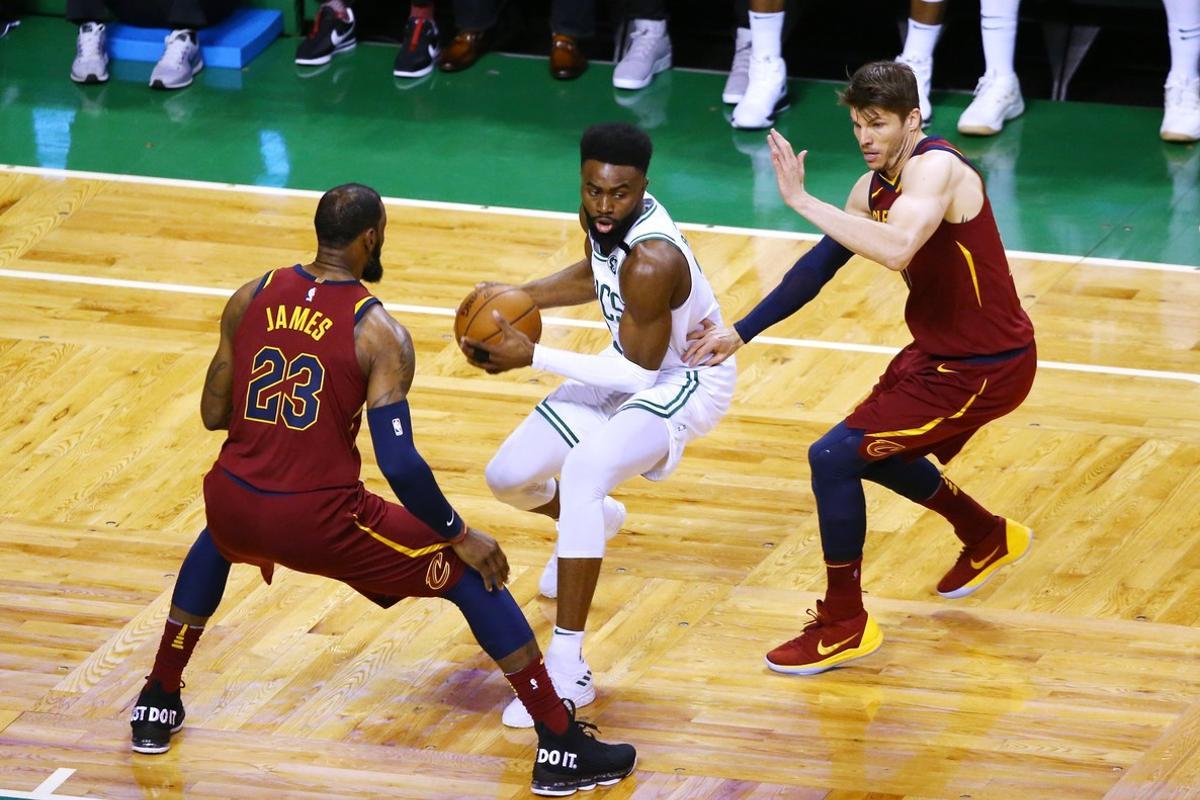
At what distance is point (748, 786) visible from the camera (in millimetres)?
4941

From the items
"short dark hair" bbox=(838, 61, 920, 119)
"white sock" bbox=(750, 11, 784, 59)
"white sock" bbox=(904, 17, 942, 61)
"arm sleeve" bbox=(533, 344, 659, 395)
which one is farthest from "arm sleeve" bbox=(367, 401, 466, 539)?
"white sock" bbox=(904, 17, 942, 61)

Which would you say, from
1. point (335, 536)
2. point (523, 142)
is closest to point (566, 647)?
point (335, 536)

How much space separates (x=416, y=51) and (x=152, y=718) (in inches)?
244

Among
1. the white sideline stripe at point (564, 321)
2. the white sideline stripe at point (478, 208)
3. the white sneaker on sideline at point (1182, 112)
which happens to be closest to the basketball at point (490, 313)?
the white sideline stripe at point (564, 321)

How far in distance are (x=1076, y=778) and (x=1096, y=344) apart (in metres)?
2.93

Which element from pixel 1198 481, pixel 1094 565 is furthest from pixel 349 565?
pixel 1198 481

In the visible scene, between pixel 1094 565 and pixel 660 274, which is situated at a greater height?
pixel 660 274

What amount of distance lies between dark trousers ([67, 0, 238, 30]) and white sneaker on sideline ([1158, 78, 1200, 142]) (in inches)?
204

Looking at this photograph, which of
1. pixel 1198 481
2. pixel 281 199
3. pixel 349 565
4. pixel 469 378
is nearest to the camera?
pixel 349 565

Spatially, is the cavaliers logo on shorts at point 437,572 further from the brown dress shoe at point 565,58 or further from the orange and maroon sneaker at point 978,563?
the brown dress shoe at point 565,58

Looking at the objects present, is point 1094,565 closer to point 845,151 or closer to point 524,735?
point 524,735

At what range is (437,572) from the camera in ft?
15.5

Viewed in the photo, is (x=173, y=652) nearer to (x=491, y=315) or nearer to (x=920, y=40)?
(x=491, y=315)

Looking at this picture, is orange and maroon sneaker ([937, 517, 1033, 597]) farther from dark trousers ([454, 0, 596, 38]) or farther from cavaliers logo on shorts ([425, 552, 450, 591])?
dark trousers ([454, 0, 596, 38])
